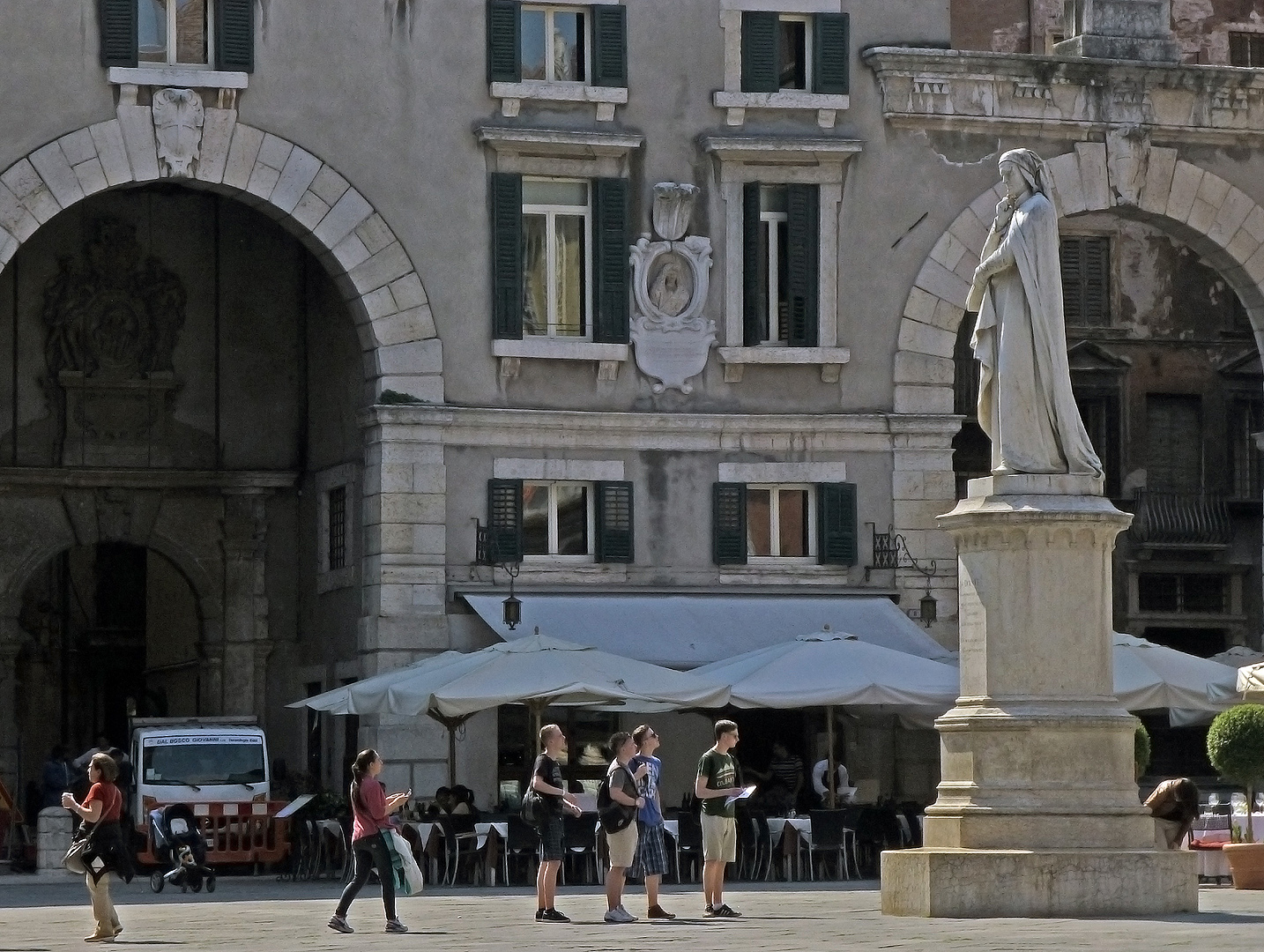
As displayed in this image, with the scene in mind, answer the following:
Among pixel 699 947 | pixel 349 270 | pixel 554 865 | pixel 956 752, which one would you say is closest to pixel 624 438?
pixel 349 270

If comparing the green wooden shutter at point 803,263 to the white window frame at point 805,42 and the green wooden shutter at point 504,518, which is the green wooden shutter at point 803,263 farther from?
the green wooden shutter at point 504,518

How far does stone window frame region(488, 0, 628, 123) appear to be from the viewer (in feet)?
120

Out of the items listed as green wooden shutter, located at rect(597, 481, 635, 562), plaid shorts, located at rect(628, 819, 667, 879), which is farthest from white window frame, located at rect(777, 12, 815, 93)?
plaid shorts, located at rect(628, 819, 667, 879)

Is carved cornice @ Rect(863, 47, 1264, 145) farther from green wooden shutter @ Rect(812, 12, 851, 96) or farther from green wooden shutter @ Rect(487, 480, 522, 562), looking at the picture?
green wooden shutter @ Rect(487, 480, 522, 562)

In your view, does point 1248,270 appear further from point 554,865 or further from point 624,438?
point 554,865

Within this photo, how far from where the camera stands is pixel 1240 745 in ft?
88.1

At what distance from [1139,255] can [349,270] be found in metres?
17.1

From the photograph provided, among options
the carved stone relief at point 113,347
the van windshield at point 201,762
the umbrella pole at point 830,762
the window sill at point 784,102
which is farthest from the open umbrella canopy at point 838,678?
the carved stone relief at point 113,347

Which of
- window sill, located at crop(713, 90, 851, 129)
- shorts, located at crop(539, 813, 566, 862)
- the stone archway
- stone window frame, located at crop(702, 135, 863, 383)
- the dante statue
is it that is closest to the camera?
the dante statue

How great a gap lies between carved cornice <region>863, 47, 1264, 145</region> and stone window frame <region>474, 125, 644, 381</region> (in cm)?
364

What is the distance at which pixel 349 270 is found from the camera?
3619 centimetres

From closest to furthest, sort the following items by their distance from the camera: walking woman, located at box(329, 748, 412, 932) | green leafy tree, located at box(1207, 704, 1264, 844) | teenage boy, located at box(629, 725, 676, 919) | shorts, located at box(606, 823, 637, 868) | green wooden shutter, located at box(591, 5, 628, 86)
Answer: walking woman, located at box(329, 748, 412, 932), shorts, located at box(606, 823, 637, 868), teenage boy, located at box(629, 725, 676, 919), green leafy tree, located at box(1207, 704, 1264, 844), green wooden shutter, located at box(591, 5, 628, 86)

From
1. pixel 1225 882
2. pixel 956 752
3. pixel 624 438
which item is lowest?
pixel 1225 882

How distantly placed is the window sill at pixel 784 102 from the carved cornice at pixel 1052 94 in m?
0.71
